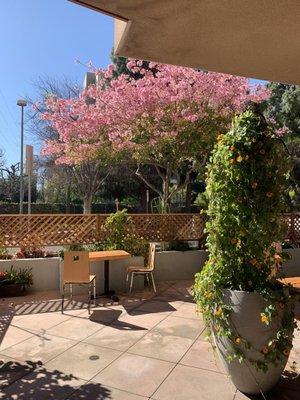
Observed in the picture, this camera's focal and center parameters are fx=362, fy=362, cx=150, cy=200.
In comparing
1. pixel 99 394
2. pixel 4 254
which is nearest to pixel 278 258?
pixel 99 394

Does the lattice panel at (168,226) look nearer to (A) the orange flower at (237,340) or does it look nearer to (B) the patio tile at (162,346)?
(B) the patio tile at (162,346)

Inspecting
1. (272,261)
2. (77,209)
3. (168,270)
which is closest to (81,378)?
(272,261)

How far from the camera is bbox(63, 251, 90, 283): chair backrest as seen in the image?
514 centimetres

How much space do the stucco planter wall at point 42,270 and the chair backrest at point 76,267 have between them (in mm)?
1400

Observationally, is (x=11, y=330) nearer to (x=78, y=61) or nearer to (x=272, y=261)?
(x=272, y=261)

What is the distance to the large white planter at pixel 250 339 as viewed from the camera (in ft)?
8.82

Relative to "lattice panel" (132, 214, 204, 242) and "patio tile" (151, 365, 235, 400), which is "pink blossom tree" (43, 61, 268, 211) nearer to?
"lattice panel" (132, 214, 204, 242)

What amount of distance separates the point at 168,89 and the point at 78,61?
4085 millimetres

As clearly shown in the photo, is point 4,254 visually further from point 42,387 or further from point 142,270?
point 42,387

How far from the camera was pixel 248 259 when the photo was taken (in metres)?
2.87

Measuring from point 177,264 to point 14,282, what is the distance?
3069mm

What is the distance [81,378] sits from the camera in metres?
3.15

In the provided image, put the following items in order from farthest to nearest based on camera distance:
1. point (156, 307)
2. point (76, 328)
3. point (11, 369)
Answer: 1. point (156, 307)
2. point (76, 328)
3. point (11, 369)

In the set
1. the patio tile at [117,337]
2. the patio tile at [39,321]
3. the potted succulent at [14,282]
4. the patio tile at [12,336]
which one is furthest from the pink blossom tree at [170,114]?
the patio tile at [12,336]
